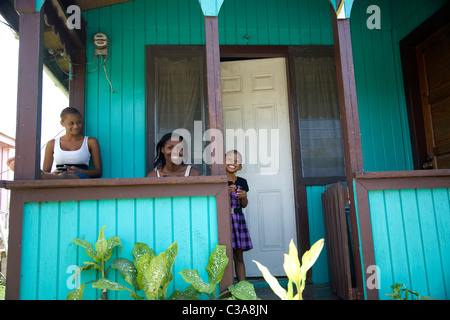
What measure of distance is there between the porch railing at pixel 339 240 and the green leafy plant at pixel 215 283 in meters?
1.04

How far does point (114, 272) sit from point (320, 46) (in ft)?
10.4

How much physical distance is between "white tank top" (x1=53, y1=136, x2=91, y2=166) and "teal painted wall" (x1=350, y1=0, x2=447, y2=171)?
287 centimetres

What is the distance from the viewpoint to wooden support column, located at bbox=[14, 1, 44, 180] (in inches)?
89.6

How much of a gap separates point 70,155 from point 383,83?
3373mm

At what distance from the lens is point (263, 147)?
415cm

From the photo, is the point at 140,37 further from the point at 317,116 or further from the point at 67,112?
the point at 317,116

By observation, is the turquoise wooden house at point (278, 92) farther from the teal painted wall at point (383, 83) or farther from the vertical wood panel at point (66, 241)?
the vertical wood panel at point (66, 241)

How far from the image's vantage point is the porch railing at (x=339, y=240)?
2867 mm

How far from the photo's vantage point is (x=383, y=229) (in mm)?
2445

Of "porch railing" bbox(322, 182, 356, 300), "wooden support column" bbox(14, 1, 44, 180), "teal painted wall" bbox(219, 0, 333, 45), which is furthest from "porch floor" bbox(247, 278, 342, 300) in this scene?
"teal painted wall" bbox(219, 0, 333, 45)

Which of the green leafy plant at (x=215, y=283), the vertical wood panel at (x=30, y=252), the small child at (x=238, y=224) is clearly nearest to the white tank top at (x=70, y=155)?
the vertical wood panel at (x=30, y=252)

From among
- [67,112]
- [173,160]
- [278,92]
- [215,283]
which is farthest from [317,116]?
[67,112]

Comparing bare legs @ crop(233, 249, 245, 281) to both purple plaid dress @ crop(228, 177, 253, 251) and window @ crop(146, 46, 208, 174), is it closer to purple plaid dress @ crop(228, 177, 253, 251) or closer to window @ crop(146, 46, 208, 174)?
purple plaid dress @ crop(228, 177, 253, 251)

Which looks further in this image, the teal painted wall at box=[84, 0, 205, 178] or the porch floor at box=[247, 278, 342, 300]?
the teal painted wall at box=[84, 0, 205, 178]
